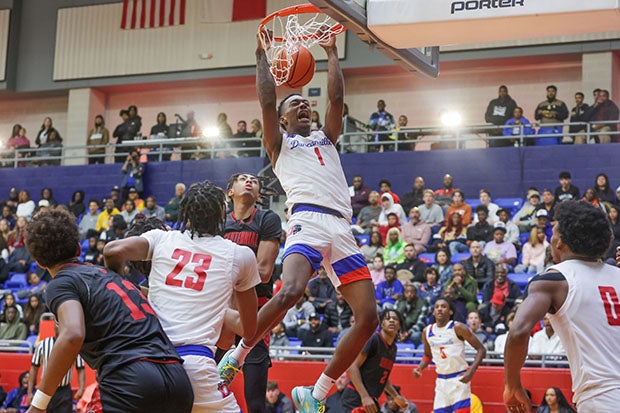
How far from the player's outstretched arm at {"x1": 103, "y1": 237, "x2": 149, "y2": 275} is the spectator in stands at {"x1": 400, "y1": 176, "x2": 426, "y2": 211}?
13.1m

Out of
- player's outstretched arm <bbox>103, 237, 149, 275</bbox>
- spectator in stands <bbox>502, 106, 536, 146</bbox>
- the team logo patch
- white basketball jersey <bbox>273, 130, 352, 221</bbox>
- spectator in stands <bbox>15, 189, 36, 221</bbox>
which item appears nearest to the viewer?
player's outstretched arm <bbox>103, 237, 149, 275</bbox>

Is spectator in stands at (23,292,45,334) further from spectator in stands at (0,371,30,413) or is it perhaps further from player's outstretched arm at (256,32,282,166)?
player's outstretched arm at (256,32,282,166)

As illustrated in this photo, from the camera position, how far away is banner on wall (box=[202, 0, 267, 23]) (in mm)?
24500

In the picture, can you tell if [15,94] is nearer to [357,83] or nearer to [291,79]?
[357,83]

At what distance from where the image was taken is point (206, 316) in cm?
501

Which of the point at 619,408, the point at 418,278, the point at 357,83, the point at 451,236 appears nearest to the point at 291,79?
the point at 619,408

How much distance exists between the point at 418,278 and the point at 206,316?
10.4 meters

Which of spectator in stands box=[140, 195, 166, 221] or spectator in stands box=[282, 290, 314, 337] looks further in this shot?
spectator in stands box=[140, 195, 166, 221]

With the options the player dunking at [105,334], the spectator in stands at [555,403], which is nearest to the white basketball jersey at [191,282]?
the player dunking at [105,334]

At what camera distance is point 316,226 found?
21.1 ft

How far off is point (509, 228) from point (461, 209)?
48.9 inches

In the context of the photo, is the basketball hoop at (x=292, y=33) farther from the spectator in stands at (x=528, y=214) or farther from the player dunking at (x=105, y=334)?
the spectator in stands at (x=528, y=214)

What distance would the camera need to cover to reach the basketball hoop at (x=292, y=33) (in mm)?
7184

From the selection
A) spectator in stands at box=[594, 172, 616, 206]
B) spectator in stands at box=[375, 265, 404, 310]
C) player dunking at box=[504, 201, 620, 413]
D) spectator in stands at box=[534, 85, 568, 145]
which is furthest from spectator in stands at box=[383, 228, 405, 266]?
player dunking at box=[504, 201, 620, 413]
